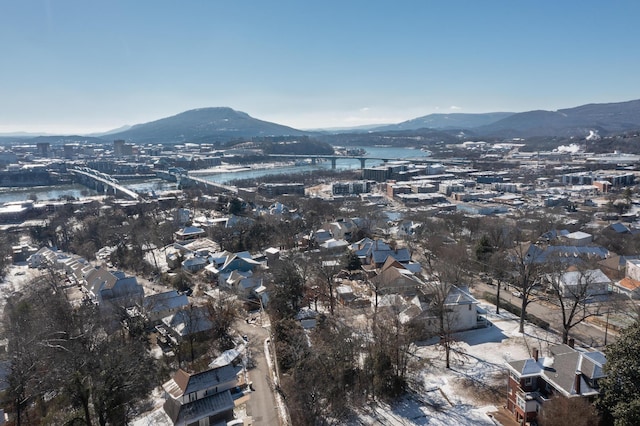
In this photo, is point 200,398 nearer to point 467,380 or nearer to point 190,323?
point 190,323

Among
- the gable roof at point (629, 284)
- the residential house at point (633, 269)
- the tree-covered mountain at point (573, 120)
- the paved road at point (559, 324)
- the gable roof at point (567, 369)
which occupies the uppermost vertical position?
the tree-covered mountain at point (573, 120)

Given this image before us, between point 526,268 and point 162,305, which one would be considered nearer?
point 526,268

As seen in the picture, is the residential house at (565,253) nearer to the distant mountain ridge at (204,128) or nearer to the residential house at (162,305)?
the residential house at (162,305)

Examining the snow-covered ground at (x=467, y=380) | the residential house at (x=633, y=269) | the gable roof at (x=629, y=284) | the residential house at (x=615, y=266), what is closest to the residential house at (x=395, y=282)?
the snow-covered ground at (x=467, y=380)

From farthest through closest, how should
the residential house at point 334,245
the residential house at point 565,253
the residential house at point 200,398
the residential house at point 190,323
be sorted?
the residential house at point 334,245
the residential house at point 565,253
the residential house at point 190,323
the residential house at point 200,398

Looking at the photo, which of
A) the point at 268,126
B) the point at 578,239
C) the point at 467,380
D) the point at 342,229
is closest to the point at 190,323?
the point at 467,380
